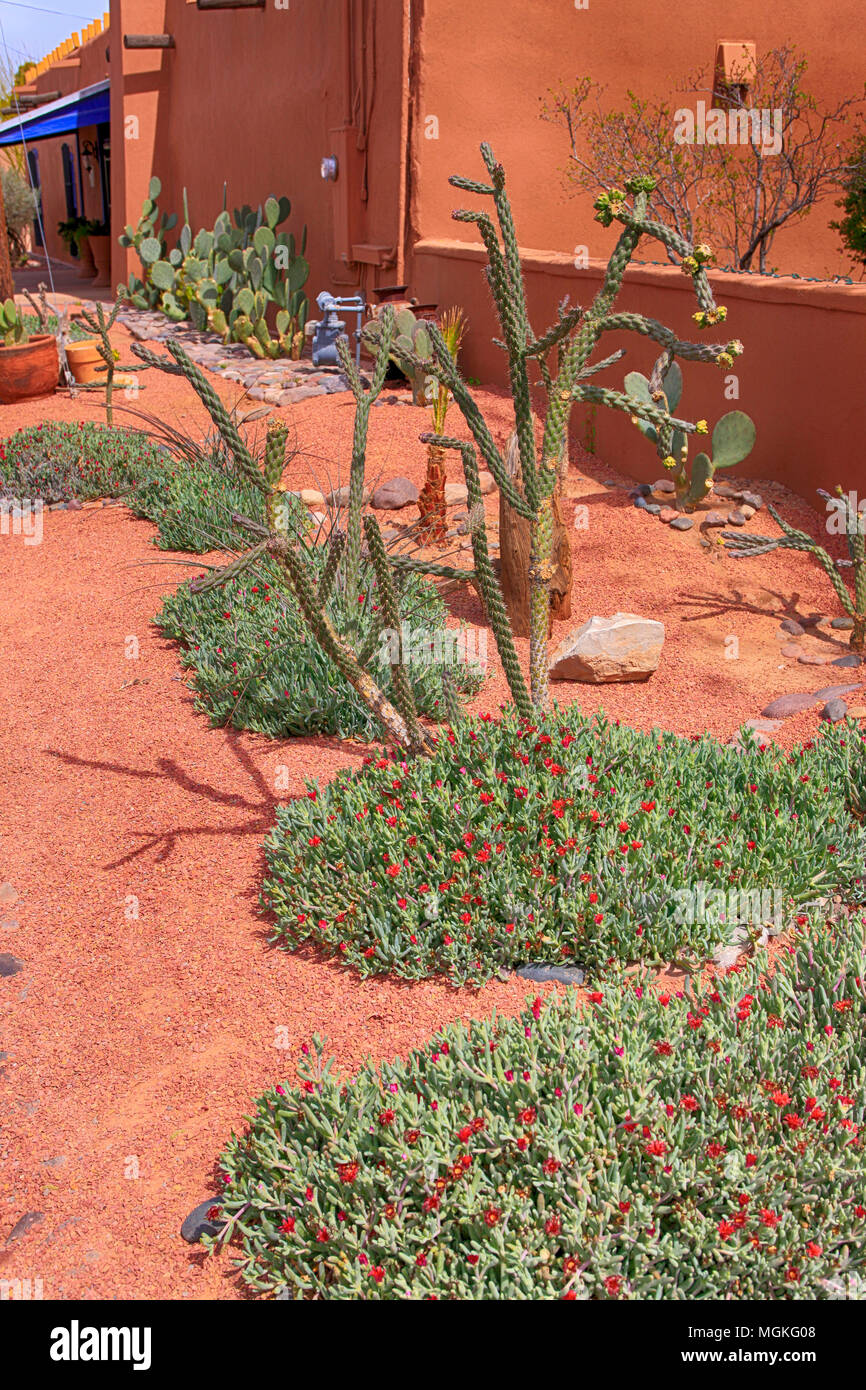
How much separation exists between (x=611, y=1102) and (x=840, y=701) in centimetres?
304

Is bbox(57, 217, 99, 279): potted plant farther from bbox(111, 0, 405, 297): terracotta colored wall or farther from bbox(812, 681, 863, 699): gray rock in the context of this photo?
bbox(812, 681, 863, 699): gray rock

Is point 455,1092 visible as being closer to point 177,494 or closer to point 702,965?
point 702,965

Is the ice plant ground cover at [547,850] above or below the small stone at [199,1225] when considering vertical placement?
above

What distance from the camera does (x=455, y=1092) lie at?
255cm

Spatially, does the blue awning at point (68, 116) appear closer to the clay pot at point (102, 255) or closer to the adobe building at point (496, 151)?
the clay pot at point (102, 255)

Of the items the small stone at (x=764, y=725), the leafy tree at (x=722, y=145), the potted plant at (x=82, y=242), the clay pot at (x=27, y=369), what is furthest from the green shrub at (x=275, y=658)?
the potted plant at (x=82, y=242)

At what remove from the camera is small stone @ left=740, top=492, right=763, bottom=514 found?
714 cm

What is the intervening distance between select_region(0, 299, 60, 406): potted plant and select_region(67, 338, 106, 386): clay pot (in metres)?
0.23

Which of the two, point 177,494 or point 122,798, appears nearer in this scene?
point 122,798

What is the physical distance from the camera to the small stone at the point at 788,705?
16.4 ft

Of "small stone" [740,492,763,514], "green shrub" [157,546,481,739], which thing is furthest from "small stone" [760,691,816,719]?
"small stone" [740,492,763,514]

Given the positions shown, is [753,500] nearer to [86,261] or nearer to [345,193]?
[345,193]

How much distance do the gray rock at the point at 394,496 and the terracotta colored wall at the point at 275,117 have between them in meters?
4.62

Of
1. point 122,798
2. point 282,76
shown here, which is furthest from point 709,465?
point 282,76
